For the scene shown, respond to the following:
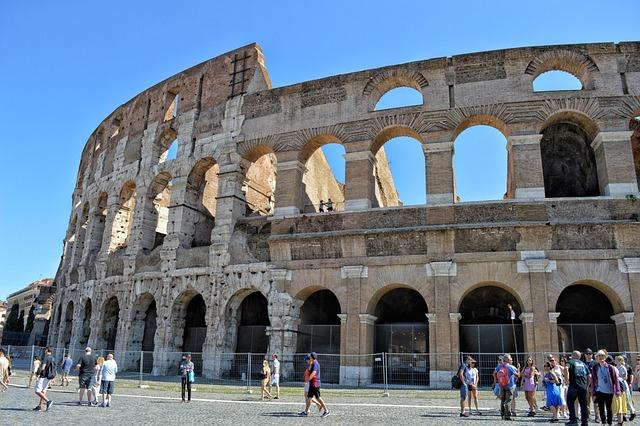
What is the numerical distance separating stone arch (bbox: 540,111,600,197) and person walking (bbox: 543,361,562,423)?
34.9 feet

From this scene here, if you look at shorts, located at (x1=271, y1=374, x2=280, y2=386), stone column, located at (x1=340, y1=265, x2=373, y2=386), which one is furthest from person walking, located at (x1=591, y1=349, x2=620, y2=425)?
stone column, located at (x1=340, y1=265, x2=373, y2=386)

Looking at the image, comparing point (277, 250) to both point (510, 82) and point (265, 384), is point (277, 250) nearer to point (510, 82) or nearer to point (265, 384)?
point (265, 384)

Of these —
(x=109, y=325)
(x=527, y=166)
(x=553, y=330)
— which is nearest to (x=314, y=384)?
(x=553, y=330)

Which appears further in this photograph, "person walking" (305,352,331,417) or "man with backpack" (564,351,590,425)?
"person walking" (305,352,331,417)

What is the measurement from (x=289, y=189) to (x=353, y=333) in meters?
5.51

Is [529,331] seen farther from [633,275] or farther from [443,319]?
[633,275]

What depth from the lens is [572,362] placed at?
791cm

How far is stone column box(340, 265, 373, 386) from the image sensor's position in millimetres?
15242

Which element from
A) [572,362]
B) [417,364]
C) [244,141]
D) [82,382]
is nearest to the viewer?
[572,362]

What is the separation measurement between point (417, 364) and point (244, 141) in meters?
10.3

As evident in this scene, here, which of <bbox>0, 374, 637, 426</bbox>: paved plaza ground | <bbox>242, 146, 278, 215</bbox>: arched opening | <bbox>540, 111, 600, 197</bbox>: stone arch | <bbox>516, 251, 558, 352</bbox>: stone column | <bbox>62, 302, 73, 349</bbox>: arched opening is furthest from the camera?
<bbox>62, 302, 73, 349</bbox>: arched opening

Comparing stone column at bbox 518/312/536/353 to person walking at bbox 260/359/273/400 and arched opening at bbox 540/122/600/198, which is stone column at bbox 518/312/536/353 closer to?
arched opening at bbox 540/122/600/198

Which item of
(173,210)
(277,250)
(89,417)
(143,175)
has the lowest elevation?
(89,417)

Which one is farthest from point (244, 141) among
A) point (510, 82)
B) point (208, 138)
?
point (510, 82)
